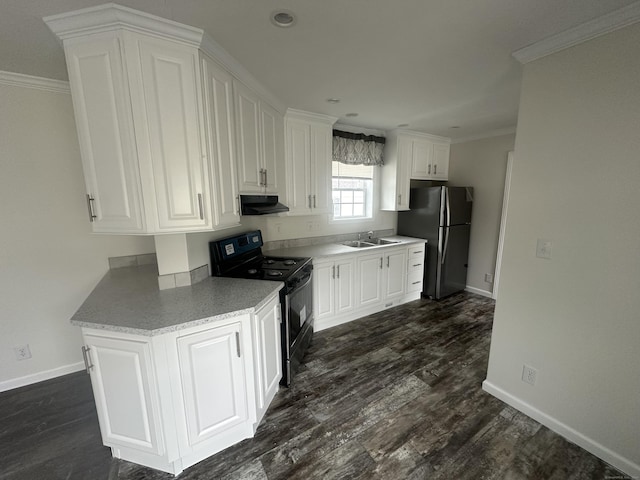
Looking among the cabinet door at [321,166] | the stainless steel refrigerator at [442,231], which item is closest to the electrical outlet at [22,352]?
the cabinet door at [321,166]

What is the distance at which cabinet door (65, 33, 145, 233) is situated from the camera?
4.61 ft

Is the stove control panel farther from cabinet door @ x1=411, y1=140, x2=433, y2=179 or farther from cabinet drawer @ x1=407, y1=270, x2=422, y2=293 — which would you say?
cabinet door @ x1=411, y1=140, x2=433, y2=179

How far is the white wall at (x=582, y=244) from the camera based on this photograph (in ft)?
4.59

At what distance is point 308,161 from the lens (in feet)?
10.0

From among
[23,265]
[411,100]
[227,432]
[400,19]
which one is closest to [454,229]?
[411,100]

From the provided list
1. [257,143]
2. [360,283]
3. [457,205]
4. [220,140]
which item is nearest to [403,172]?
[457,205]

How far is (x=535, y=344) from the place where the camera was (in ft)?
5.92

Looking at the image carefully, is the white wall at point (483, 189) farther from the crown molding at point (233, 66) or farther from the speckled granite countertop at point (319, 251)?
the crown molding at point (233, 66)

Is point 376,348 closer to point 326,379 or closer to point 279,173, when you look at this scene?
point 326,379

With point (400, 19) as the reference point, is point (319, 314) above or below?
below

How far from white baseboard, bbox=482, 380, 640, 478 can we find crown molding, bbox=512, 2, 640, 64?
2.37m

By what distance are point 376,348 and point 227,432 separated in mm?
1634

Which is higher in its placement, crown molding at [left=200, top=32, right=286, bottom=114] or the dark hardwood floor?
crown molding at [left=200, top=32, right=286, bottom=114]

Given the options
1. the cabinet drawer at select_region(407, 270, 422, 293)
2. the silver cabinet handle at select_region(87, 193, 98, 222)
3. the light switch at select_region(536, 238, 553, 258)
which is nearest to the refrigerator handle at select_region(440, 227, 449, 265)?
the cabinet drawer at select_region(407, 270, 422, 293)
